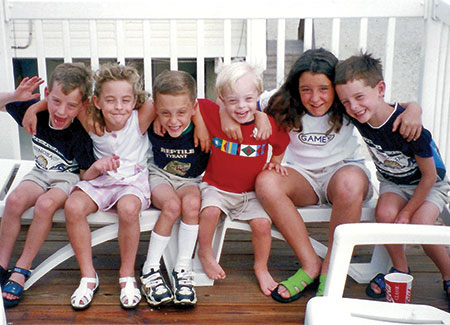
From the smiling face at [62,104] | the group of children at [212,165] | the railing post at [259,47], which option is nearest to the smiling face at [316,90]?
the group of children at [212,165]

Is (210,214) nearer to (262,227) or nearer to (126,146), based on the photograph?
(262,227)

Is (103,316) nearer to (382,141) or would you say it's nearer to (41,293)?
(41,293)

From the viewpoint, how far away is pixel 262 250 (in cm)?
269

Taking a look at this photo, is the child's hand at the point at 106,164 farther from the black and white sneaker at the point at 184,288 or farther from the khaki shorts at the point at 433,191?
the khaki shorts at the point at 433,191

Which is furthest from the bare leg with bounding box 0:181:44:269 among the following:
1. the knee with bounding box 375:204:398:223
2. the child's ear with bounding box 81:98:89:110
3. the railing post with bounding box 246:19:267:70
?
the knee with bounding box 375:204:398:223

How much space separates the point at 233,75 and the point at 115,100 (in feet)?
1.65

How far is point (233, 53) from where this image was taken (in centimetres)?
675

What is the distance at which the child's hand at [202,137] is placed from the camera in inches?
105

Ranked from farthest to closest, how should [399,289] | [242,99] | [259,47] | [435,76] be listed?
[259,47]
[435,76]
[242,99]
[399,289]

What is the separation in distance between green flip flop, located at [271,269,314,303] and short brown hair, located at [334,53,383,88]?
819 millimetres

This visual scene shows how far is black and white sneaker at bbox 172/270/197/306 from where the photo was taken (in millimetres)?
2500

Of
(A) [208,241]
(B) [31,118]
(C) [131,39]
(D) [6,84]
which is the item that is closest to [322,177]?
(A) [208,241]

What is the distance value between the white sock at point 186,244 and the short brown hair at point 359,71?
85 cm

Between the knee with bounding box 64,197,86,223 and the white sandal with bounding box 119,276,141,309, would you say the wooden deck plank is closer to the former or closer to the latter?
the white sandal with bounding box 119,276,141,309
